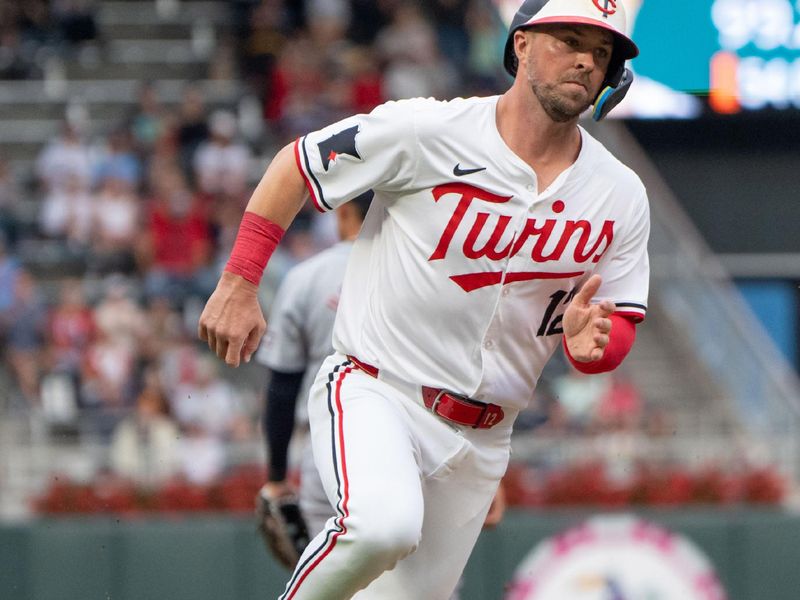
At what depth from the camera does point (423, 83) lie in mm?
12641

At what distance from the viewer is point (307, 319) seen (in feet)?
15.7

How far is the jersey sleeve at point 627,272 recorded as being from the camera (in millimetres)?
3857

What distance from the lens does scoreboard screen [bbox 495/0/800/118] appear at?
11.2 m

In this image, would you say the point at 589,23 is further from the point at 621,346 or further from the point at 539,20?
the point at 621,346

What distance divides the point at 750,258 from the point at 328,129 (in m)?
12.6

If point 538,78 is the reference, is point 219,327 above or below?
below

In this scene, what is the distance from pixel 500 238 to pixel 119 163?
845 centimetres

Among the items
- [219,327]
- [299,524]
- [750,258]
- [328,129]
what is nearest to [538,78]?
[328,129]

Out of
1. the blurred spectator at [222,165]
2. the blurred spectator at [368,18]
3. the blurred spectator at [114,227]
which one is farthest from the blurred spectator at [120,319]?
the blurred spectator at [368,18]

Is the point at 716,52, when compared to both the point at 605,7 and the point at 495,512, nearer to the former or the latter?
the point at 495,512

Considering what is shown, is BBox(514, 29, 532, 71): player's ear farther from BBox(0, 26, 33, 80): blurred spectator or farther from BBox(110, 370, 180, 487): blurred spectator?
BBox(0, 26, 33, 80): blurred spectator

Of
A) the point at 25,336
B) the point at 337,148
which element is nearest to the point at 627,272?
the point at 337,148

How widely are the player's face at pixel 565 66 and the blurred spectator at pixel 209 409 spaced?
6524mm

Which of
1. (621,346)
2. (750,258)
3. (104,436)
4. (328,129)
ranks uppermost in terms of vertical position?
(328,129)
